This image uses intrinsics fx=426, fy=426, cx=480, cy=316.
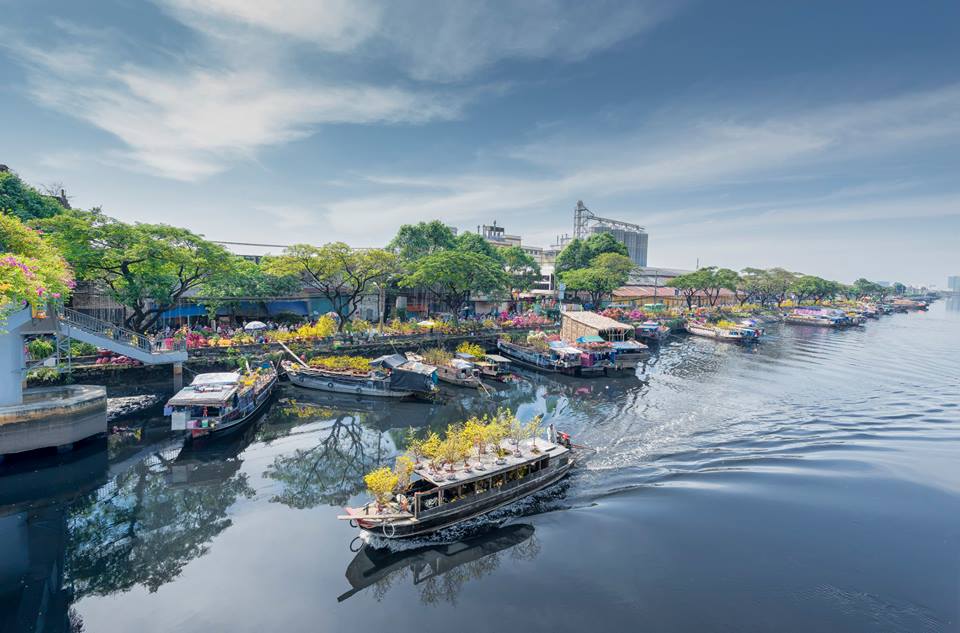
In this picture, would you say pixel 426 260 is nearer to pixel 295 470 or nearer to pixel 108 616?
pixel 295 470

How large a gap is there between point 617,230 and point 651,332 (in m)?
87.4

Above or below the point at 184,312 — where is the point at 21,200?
above

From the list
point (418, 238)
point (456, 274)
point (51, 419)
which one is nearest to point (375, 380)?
point (51, 419)

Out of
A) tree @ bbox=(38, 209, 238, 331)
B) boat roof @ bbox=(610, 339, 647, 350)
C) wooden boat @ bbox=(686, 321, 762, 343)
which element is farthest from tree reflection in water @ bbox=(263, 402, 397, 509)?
wooden boat @ bbox=(686, 321, 762, 343)

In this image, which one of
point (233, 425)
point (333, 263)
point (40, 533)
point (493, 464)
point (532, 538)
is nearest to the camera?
point (40, 533)

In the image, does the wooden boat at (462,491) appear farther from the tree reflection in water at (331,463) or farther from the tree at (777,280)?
the tree at (777,280)

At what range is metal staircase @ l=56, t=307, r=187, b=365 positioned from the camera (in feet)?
90.8

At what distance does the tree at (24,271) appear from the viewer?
1956 centimetres

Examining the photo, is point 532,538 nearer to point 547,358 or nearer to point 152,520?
point 152,520

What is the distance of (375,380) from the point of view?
3706cm

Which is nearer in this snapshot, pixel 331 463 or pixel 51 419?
pixel 51 419

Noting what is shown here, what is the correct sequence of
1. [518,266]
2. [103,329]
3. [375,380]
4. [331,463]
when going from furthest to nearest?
[518,266] < [375,380] < [103,329] < [331,463]

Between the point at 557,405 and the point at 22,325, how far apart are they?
36038 millimetres

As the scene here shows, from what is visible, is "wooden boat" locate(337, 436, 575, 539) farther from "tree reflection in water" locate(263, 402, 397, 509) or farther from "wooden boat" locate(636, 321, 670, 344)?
"wooden boat" locate(636, 321, 670, 344)
